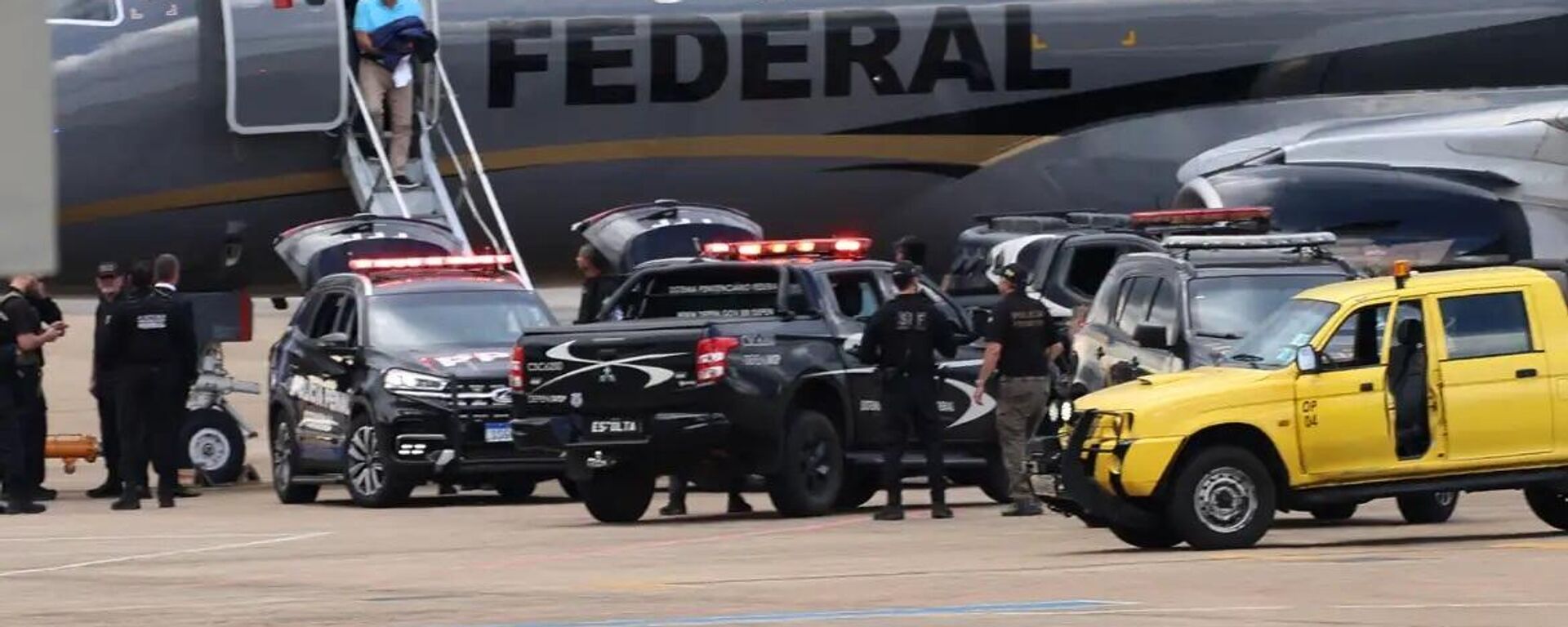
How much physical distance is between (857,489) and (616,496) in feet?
6.11

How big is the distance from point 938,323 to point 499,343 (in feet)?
14.5

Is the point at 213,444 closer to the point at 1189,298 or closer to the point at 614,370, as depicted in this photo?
the point at 614,370

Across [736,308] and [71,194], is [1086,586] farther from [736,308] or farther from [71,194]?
[71,194]

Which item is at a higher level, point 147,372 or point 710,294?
point 710,294

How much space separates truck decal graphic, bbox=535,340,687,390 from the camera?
55.8 feet

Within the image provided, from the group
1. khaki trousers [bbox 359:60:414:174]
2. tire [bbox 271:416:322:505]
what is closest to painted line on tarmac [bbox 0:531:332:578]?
tire [bbox 271:416:322:505]

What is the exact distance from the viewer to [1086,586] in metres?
11.6

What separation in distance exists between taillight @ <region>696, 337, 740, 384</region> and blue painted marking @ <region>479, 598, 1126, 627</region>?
6150 millimetres

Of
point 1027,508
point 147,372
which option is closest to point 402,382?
point 147,372

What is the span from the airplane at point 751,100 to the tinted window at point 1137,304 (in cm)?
613

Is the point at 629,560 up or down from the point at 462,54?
down

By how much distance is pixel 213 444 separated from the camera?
22.7m

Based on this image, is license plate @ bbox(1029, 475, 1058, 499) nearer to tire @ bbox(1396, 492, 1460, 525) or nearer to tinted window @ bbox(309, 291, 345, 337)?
tire @ bbox(1396, 492, 1460, 525)

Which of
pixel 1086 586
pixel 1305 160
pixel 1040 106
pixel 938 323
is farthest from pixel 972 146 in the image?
pixel 1086 586
